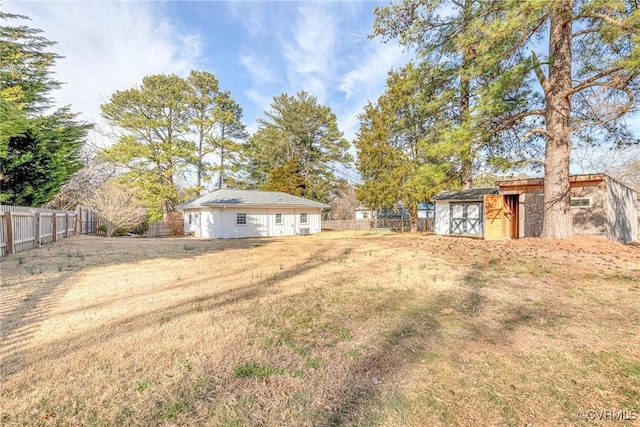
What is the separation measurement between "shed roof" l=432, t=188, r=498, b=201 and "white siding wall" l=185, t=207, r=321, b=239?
31.8ft

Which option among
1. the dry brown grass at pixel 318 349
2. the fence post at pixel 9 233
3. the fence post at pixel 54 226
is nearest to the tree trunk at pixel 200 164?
the fence post at pixel 54 226

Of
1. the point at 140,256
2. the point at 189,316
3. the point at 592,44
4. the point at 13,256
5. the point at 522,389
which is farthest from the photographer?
the point at 592,44

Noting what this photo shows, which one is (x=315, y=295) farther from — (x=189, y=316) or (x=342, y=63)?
(x=342, y=63)

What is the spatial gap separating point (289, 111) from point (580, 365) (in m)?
33.6

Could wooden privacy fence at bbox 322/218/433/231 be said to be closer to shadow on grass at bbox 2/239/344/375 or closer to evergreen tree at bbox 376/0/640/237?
evergreen tree at bbox 376/0/640/237

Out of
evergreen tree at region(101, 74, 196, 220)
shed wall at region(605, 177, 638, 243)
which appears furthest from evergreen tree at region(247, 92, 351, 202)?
shed wall at region(605, 177, 638, 243)

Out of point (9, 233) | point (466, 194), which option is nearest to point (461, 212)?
point (466, 194)

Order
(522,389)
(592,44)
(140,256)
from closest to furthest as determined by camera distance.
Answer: (522,389), (140,256), (592,44)

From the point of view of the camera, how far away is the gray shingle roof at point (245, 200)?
19.1 meters

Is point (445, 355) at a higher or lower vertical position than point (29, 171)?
lower

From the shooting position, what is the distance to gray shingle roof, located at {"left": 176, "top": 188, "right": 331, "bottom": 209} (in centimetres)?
1906

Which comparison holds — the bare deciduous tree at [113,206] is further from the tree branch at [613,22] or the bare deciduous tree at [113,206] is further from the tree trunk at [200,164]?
the tree branch at [613,22]

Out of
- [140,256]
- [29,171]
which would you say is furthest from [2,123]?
[29,171]

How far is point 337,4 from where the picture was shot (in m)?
11.6
